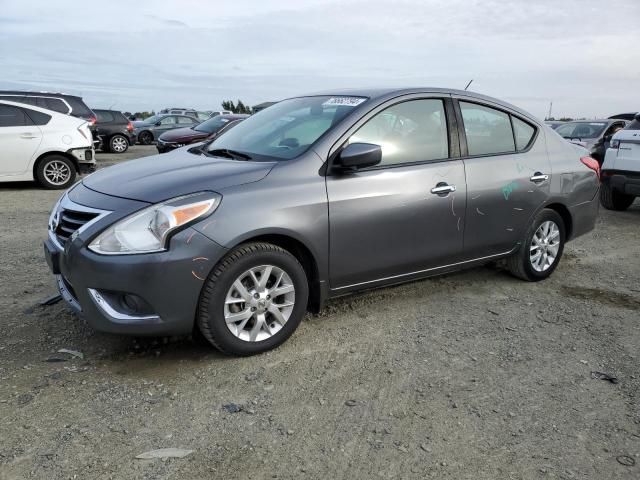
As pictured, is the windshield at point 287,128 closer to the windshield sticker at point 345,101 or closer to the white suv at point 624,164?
Answer: the windshield sticker at point 345,101

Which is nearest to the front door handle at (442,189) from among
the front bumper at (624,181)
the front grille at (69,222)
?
the front grille at (69,222)

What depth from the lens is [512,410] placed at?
2.96m

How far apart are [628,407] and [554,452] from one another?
0.71 meters

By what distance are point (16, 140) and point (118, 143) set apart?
1092 centimetres

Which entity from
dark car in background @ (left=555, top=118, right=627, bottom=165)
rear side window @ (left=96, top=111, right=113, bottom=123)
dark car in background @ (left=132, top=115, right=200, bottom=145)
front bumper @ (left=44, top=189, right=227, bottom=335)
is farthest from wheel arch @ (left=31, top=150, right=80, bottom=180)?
dark car in background @ (left=132, top=115, right=200, bottom=145)

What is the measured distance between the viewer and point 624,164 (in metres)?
8.24

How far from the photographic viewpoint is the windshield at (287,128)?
3855 millimetres

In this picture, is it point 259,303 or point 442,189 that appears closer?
point 259,303

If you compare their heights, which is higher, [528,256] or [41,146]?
[41,146]

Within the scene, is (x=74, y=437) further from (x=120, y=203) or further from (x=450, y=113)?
(x=450, y=113)

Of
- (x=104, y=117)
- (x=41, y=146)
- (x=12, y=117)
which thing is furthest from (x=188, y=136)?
(x=104, y=117)

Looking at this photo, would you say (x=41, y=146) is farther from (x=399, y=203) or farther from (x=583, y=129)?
(x=583, y=129)

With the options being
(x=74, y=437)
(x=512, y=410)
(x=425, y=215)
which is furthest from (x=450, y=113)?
(x=74, y=437)

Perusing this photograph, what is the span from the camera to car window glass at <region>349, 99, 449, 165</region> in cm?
392
